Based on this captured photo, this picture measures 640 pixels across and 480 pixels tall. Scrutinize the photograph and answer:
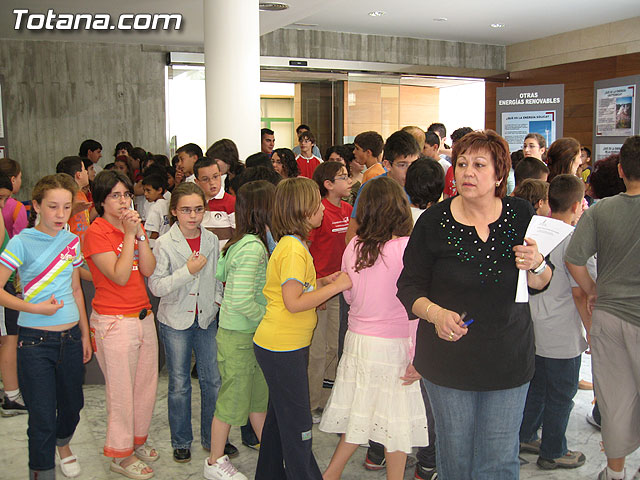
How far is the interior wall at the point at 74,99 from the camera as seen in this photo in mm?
10086

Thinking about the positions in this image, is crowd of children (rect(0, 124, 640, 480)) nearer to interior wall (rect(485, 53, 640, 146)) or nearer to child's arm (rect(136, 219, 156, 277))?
child's arm (rect(136, 219, 156, 277))

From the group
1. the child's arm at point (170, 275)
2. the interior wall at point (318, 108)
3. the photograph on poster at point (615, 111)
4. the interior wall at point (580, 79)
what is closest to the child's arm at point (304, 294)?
the child's arm at point (170, 275)

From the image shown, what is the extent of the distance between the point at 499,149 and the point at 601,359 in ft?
4.14

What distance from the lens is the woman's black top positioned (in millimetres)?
2061

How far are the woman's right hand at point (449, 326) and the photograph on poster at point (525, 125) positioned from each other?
7.23m

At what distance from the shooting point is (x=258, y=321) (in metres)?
2.91

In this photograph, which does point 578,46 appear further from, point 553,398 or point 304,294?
point 304,294

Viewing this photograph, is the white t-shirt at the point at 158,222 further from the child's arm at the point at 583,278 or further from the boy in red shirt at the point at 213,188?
the child's arm at the point at 583,278

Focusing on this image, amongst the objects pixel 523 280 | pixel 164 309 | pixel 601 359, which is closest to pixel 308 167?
pixel 164 309

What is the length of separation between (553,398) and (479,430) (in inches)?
46.3

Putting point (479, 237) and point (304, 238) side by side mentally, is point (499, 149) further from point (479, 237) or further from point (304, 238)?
point (304, 238)

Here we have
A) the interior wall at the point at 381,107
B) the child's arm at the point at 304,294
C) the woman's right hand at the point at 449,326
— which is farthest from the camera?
the interior wall at the point at 381,107

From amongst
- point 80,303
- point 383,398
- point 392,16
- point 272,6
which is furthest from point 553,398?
point 392,16

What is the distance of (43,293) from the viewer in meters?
2.80
